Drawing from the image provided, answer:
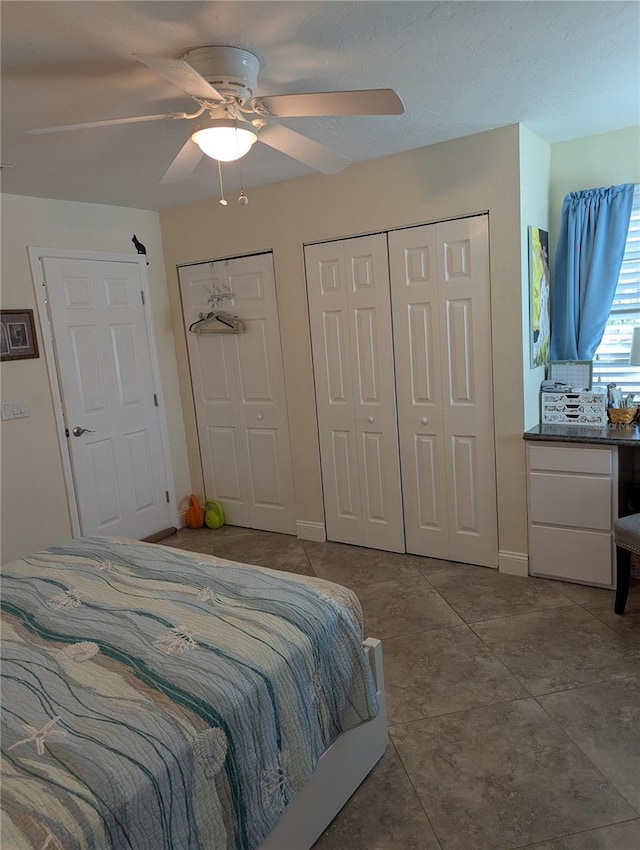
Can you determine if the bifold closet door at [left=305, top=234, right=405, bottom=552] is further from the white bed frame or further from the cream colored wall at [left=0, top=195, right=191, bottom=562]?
the white bed frame

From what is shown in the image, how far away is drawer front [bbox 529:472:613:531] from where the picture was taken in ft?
10.3

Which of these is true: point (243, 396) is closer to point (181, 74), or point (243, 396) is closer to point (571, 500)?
point (571, 500)

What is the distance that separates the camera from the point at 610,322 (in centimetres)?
353

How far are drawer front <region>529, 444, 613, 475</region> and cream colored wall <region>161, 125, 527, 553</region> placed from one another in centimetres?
11

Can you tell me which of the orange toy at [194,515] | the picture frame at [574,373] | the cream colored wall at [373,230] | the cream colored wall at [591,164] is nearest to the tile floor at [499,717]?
the cream colored wall at [373,230]

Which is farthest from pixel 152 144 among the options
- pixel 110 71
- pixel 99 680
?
pixel 99 680

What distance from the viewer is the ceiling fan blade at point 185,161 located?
215cm

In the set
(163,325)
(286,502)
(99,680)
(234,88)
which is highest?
(234,88)

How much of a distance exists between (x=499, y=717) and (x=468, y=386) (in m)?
1.80

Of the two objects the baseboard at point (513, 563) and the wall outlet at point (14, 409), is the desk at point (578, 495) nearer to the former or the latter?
the baseboard at point (513, 563)

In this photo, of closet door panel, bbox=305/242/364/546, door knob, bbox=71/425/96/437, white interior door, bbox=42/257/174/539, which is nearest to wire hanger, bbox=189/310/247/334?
white interior door, bbox=42/257/174/539

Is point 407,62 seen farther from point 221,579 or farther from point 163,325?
point 163,325

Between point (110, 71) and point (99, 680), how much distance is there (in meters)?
1.98

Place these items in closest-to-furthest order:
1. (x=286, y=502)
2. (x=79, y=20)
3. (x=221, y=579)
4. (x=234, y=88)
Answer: (x=79, y=20) < (x=234, y=88) < (x=221, y=579) < (x=286, y=502)
